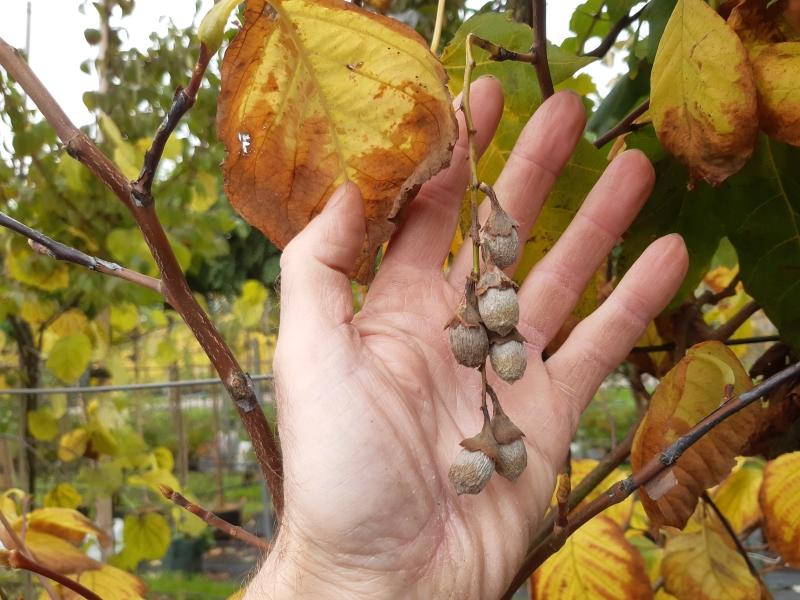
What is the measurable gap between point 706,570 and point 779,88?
24.2 inches

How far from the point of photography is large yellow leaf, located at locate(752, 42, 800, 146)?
0.47 metres

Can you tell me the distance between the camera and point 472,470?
534 millimetres

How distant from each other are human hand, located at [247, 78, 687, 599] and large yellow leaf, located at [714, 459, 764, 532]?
649mm

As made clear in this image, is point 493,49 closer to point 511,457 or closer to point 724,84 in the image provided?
point 724,84

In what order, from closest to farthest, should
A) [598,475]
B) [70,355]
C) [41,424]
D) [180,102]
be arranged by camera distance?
1. [180,102]
2. [598,475]
3. [70,355]
4. [41,424]

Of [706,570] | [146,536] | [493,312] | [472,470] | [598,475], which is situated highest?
[493,312]

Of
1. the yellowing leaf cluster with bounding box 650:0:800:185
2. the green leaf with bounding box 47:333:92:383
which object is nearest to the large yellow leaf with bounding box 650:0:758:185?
the yellowing leaf cluster with bounding box 650:0:800:185

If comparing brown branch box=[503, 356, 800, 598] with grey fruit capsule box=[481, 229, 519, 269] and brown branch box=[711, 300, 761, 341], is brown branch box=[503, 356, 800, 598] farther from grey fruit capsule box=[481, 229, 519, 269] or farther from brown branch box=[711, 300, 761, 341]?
brown branch box=[711, 300, 761, 341]

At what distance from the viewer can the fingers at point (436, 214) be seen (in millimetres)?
703

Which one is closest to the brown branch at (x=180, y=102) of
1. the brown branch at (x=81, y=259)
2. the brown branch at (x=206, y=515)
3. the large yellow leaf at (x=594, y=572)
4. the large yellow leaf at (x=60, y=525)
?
the brown branch at (x=81, y=259)

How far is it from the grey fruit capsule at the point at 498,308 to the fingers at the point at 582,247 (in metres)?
0.23

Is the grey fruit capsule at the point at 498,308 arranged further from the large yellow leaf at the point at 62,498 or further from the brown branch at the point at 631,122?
the large yellow leaf at the point at 62,498

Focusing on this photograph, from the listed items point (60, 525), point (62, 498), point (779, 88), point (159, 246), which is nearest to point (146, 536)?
point (62, 498)

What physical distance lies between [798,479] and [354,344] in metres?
0.53
